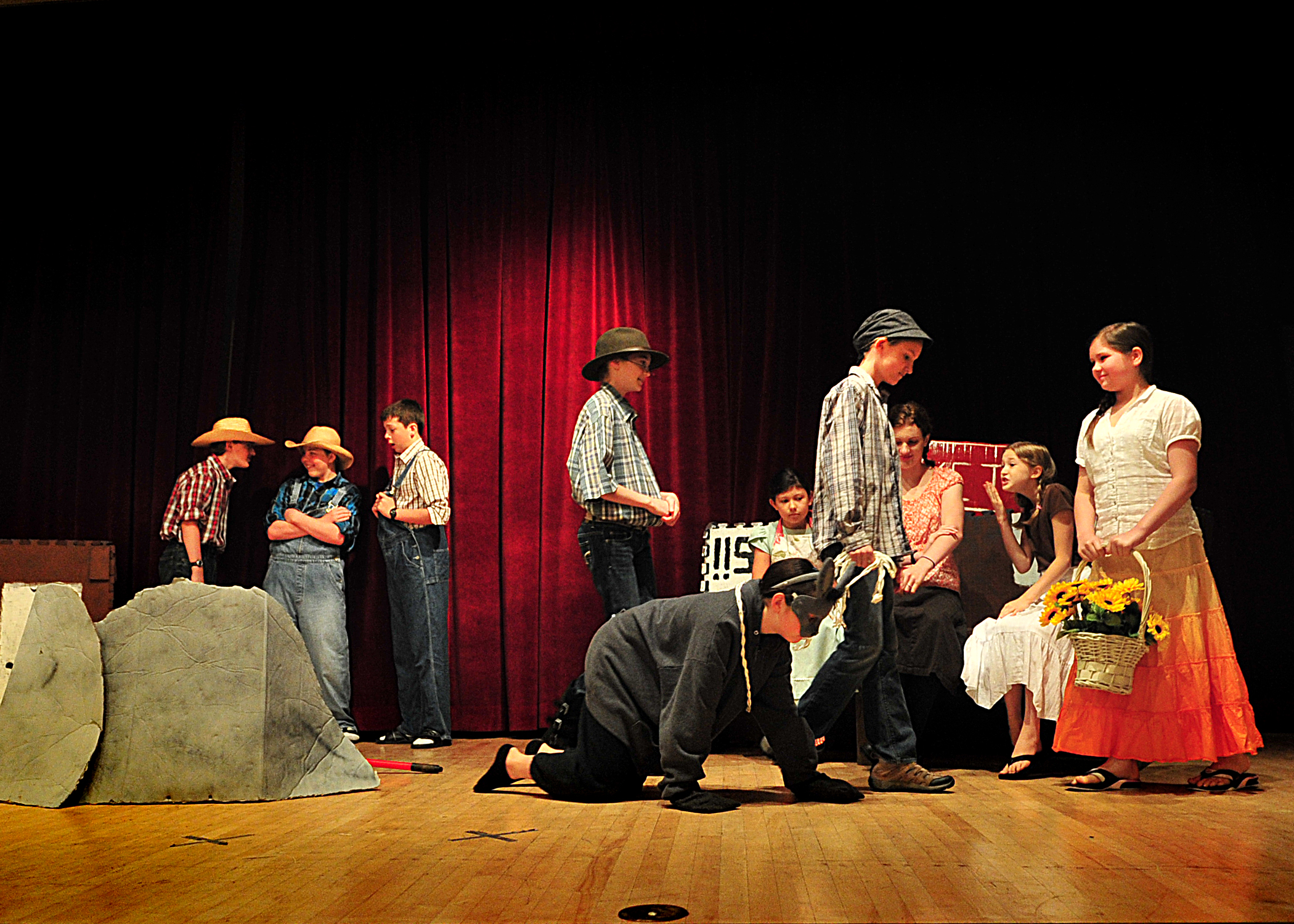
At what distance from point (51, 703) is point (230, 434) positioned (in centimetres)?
195

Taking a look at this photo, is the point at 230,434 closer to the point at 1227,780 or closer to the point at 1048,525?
the point at 1048,525

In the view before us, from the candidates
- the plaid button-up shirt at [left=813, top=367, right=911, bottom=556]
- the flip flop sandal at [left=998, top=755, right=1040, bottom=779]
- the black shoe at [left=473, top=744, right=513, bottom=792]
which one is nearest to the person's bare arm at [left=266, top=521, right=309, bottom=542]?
the black shoe at [left=473, top=744, right=513, bottom=792]

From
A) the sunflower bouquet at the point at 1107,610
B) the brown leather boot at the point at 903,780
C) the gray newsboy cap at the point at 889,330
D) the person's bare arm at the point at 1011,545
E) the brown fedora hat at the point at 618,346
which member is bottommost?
the brown leather boot at the point at 903,780

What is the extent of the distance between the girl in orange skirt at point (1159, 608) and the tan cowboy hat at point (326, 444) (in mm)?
3289

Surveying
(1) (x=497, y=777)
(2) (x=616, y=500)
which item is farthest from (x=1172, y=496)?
(1) (x=497, y=777)

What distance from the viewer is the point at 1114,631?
3404mm

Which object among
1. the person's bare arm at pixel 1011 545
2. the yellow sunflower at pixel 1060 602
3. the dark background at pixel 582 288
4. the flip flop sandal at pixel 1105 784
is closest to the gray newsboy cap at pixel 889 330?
the yellow sunflower at pixel 1060 602

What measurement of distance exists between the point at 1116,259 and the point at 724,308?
6.15ft

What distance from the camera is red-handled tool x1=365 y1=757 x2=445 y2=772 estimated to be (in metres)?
3.93

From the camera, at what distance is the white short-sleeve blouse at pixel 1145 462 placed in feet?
11.5

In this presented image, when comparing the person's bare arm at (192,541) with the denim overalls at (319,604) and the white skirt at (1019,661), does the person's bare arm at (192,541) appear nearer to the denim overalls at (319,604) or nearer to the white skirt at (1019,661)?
the denim overalls at (319,604)

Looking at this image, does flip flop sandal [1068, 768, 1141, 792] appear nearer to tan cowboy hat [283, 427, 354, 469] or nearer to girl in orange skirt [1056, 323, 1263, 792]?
girl in orange skirt [1056, 323, 1263, 792]

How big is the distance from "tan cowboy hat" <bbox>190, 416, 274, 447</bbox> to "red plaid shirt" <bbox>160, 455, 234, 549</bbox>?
0.10m

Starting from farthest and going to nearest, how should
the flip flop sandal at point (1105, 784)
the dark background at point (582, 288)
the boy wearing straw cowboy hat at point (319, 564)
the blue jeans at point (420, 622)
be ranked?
the dark background at point (582, 288)
the boy wearing straw cowboy hat at point (319, 564)
the blue jeans at point (420, 622)
the flip flop sandal at point (1105, 784)
